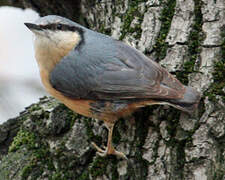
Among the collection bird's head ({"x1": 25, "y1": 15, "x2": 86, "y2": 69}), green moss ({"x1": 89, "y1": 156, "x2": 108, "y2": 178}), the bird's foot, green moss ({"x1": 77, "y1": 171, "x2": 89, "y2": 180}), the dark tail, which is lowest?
green moss ({"x1": 77, "y1": 171, "x2": 89, "y2": 180})

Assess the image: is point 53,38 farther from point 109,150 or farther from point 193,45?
point 193,45

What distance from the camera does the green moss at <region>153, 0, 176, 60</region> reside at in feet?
8.71

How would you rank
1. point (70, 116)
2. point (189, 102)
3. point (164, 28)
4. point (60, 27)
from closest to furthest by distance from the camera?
point (189, 102) → point (60, 27) → point (164, 28) → point (70, 116)

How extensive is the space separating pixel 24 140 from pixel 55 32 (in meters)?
0.96

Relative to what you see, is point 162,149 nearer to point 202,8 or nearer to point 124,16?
point 202,8

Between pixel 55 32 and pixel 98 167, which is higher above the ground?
pixel 55 32

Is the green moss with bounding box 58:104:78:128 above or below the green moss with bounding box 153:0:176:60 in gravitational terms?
below

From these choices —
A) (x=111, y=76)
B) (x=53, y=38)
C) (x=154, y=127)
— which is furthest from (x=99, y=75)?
(x=154, y=127)

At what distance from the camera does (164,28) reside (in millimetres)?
2742

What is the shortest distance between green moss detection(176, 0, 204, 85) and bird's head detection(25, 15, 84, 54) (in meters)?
0.77

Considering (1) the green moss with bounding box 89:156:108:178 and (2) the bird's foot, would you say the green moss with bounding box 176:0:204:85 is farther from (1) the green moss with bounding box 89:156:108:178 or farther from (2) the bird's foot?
(1) the green moss with bounding box 89:156:108:178

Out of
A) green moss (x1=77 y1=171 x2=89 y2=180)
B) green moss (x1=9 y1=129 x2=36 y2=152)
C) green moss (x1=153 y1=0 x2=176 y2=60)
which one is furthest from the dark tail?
green moss (x1=9 y1=129 x2=36 y2=152)

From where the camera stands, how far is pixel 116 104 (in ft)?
8.18

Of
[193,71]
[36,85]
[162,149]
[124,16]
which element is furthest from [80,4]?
[162,149]
